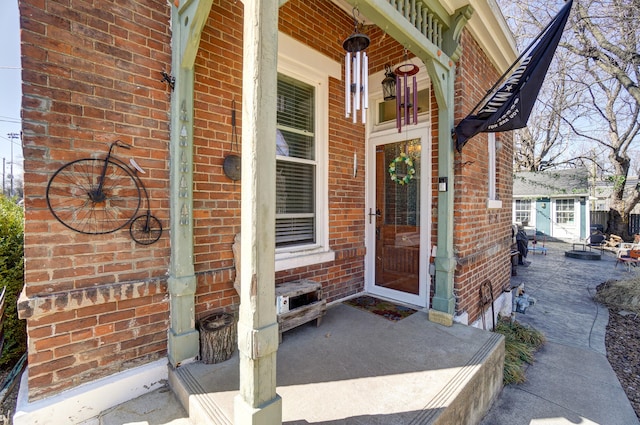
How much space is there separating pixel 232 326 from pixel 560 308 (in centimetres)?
642

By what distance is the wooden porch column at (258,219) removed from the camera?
5.06 ft

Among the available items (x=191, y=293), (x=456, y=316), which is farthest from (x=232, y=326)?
(x=456, y=316)

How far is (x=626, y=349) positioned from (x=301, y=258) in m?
4.78

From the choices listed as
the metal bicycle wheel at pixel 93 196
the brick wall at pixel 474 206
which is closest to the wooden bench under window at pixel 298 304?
the metal bicycle wheel at pixel 93 196

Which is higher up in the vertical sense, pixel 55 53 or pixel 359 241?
pixel 55 53

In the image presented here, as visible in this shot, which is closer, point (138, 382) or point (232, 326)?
point (138, 382)

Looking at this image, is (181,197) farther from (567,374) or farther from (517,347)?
(567,374)

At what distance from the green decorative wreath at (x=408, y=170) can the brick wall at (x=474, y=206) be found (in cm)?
58

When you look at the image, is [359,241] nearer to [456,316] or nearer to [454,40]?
[456,316]

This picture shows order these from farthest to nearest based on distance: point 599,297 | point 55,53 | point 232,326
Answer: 1. point 599,297
2. point 232,326
3. point 55,53

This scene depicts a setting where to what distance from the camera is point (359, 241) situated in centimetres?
423

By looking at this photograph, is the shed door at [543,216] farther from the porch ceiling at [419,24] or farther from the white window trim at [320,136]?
the white window trim at [320,136]

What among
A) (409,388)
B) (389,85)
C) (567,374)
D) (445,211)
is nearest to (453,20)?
(389,85)

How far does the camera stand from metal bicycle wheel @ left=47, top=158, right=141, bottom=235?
6.29 feet
